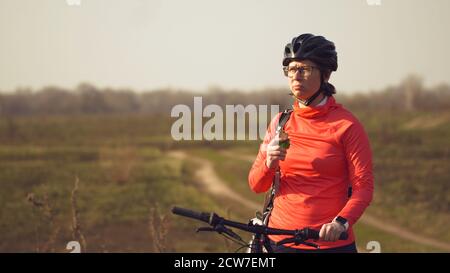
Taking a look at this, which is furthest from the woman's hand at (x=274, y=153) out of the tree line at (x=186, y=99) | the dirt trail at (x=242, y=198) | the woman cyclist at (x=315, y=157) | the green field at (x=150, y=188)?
the tree line at (x=186, y=99)

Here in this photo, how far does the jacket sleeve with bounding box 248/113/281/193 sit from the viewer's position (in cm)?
375

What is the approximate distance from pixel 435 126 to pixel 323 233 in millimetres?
56913

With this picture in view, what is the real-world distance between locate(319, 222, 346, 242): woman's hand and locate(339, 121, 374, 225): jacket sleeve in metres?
0.16

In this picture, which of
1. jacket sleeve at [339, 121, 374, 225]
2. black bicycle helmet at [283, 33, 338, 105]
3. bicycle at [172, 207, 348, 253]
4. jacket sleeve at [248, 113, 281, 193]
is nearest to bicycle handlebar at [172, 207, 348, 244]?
bicycle at [172, 207, 348, 253]

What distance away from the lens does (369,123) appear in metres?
62.4

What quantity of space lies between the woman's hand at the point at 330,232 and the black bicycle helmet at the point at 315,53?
0.75 metres

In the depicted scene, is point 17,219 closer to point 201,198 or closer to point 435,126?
point 201,198

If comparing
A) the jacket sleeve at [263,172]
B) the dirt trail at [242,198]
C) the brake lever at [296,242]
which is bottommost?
the dirt trail at [242,198]

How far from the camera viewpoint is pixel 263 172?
12.3 feet

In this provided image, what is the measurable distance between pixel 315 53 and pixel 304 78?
148 millimetres

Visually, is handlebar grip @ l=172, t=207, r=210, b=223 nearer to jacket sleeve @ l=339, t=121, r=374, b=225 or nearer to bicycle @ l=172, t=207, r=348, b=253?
bicycle @ l=172, t=207, r=348, b=253

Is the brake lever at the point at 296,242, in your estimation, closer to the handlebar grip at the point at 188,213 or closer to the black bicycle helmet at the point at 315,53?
the handlebar grip at the point at 188,213

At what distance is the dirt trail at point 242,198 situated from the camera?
21573 millimetres
